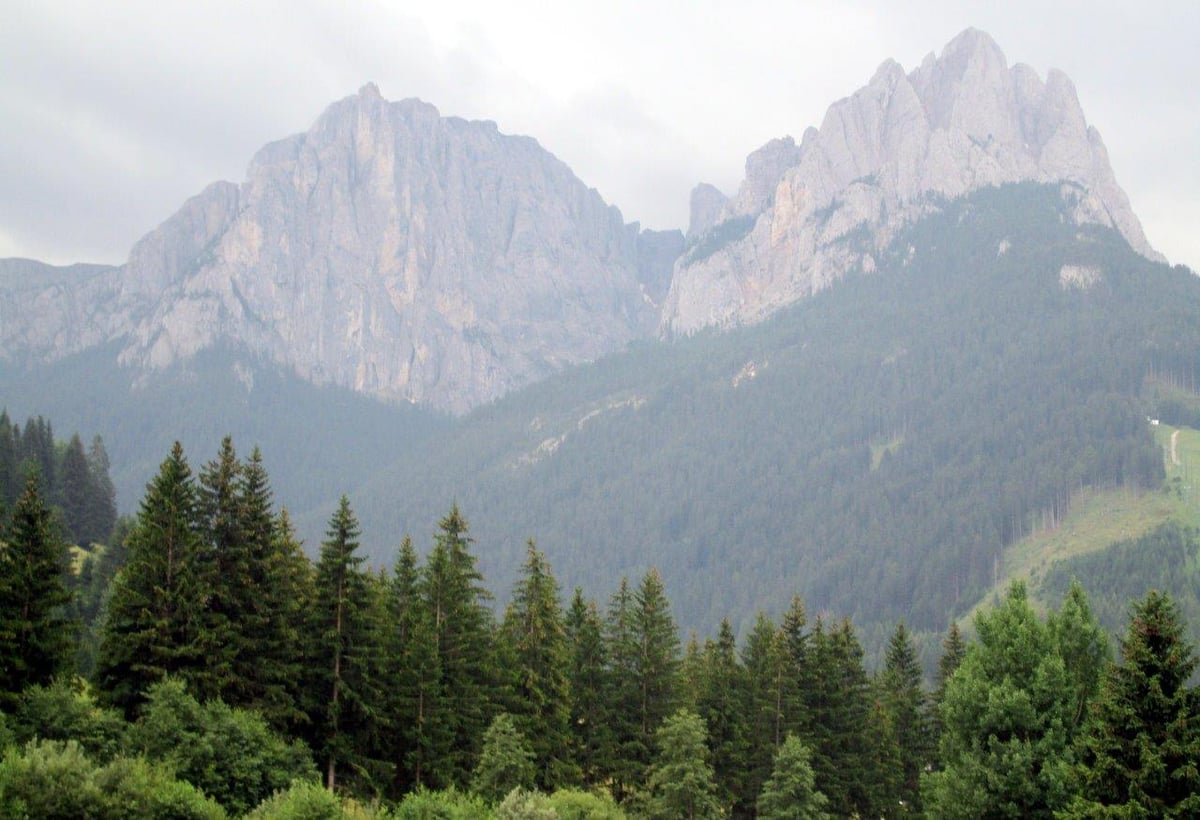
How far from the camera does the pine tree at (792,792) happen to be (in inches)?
1711

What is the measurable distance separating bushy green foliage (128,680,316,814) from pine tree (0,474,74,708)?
3.82 m

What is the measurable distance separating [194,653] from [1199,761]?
31.2 metres

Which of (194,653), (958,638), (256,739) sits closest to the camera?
(256,739)

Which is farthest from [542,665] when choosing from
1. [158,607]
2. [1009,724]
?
[1009,724]

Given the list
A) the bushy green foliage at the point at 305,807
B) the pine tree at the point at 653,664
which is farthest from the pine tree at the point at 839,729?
the bushy green foliage at the point at 305,807

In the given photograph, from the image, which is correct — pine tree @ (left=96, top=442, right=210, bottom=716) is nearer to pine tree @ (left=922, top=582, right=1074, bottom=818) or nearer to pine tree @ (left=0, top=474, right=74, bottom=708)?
pine tree @ (left=0, top=474, right=74, bottom=708)

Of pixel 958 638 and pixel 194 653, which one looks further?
pixel 958 638

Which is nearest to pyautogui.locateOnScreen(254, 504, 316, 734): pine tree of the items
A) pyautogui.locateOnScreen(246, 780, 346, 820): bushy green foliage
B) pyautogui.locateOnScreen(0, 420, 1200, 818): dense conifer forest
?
pyautogui.locateOnScreen(0, 420, 1200, 818): dense conifer forest

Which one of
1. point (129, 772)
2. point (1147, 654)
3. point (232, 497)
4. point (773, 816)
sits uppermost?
point (232, 497)

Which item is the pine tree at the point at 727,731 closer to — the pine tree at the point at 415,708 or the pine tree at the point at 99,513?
the pine tree at the point at 415,708

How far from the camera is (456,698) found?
43062 millimetres

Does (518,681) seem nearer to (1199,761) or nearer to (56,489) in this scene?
(1199,761)

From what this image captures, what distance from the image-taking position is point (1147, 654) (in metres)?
25.5

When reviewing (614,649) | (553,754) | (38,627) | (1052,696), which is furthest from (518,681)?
(1052,696)
